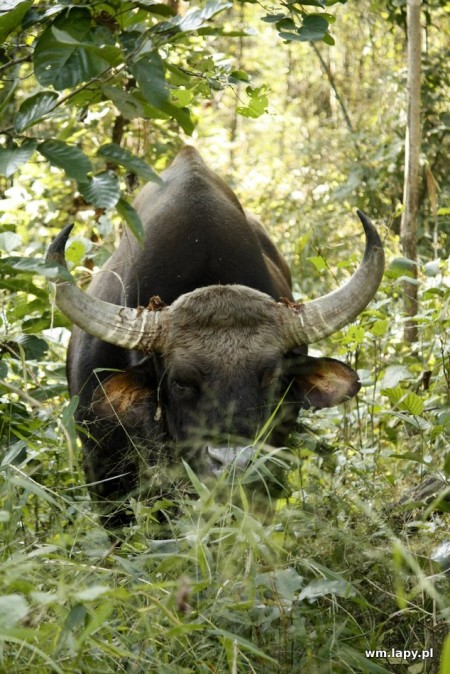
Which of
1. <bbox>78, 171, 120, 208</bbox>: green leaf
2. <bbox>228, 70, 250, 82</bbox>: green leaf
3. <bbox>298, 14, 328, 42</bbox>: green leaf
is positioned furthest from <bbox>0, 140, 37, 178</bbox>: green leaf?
<bbox>228, 70, 250, 82</bbox>: green leaf

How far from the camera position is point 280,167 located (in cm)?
1534

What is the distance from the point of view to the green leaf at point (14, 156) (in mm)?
3795

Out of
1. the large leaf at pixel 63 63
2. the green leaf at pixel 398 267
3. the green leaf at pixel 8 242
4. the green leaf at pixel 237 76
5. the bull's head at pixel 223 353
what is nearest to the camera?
the large leaf at pixel 63 63

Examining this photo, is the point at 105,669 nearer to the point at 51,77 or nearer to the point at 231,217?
the point at 51,77

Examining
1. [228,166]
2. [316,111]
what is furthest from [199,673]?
[316,111]

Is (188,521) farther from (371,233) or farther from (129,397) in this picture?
(371,233)

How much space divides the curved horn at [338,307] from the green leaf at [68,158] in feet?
8.42

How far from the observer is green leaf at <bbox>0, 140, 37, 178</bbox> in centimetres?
379

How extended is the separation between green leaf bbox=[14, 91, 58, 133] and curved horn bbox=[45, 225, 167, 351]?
1.76 m

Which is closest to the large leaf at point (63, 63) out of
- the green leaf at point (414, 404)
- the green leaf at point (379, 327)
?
the green leaf at point (414, 404)

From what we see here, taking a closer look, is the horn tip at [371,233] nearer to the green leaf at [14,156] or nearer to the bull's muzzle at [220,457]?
the bull's muzzle at [220,457]

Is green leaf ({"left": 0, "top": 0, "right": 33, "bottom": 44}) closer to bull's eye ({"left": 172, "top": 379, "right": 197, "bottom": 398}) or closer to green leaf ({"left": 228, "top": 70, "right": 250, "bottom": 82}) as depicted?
green leaf ({"left": 228, "top": 70, "right": 250, "bottom": 82})

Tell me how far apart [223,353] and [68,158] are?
7.05 ft

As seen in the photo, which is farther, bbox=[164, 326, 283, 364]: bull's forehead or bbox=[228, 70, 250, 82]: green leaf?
bbox=[164, 326, 283, 364]: bull's forehead
